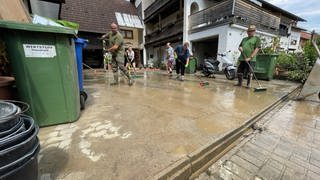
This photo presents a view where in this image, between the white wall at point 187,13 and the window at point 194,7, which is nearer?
the white wall at point 187,13

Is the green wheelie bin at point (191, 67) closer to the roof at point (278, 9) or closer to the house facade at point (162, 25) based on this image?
the house facade at point (162, 25)

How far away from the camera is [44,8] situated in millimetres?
8617

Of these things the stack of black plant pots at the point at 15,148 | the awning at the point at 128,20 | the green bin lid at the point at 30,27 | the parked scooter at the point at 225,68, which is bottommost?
the stack of black plant pots at the point at 15,148

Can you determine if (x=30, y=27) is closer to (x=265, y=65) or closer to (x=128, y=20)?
(x=265, y=65)

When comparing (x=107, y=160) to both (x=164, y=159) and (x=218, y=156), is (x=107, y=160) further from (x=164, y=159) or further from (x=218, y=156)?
(x=218, y=156)

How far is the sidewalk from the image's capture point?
4.72 feet

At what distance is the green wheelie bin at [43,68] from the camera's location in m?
1.67

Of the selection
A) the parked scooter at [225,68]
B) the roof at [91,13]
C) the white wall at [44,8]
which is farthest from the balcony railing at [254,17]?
the roof at [91,13]

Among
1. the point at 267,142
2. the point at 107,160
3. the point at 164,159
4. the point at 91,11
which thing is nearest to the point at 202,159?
the point at 164,159

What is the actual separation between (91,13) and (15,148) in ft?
56.3

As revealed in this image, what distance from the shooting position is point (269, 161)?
160 cm

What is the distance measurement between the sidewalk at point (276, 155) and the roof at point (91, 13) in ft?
50.0

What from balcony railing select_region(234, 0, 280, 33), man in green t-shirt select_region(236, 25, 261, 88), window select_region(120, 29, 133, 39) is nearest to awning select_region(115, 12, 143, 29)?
Result: window select_region(120, 29, 133, 39)

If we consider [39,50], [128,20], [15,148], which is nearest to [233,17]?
[39,50]
